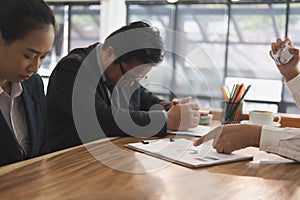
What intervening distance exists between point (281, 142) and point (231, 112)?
695 millimetres

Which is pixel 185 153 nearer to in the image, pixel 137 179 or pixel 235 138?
pixel 235 138

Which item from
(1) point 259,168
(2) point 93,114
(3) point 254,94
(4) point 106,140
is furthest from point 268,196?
(3) point 254,94

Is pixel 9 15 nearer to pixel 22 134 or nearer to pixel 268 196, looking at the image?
pixel 22 134

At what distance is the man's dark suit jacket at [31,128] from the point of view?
1.30 metres

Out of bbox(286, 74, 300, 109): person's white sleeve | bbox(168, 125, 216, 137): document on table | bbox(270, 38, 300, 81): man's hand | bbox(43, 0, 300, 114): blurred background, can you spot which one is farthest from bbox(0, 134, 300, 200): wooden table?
bbox(43, 0, 300, 114): blurred background

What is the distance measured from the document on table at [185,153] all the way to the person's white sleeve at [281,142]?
0.09m

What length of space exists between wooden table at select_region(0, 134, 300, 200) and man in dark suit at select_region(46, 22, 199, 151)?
47cm

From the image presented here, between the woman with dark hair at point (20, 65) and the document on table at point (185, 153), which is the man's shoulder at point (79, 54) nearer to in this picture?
the woman with dark hair at point (20, 65)

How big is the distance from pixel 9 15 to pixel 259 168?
84cm

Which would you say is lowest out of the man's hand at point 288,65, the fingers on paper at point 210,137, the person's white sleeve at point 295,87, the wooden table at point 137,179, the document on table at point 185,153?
the wooden table at point 137,179

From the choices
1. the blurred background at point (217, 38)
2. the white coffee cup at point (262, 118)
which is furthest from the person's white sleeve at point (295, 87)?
the blurred background at point (217, 38)

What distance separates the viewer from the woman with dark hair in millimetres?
1230

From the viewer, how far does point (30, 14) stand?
1.25 metres

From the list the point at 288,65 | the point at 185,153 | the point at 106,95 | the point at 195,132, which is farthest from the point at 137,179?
the point at 288,65
